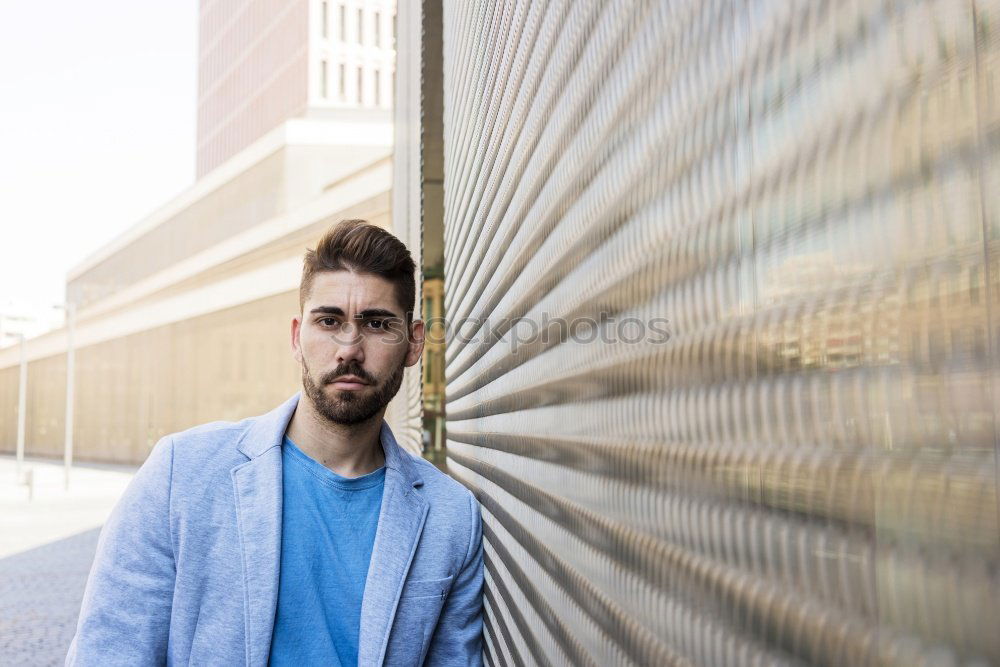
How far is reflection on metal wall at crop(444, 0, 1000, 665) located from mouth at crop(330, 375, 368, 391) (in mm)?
1007

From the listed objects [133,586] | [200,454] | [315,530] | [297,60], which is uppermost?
[297,60]

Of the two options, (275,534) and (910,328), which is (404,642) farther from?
(910,328)

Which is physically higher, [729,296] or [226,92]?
[226,92]

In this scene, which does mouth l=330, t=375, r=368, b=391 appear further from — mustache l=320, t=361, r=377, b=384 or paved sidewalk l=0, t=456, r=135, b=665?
paved sidewalk l=0, t=456, r=135, b=665

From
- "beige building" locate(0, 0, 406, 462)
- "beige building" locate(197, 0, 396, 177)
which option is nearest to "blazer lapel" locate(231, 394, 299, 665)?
"beige building" locate(0, 0, 406, 462)

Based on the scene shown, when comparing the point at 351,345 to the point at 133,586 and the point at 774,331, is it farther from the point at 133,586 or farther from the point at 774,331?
the point at 774,331

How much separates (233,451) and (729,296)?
1928 mm

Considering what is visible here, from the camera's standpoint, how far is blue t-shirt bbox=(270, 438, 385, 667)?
7.49 feet

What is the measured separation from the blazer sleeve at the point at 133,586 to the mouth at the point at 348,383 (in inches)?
17.9

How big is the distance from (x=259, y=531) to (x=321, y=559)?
17cm

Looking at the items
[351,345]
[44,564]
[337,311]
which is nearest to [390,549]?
[351,345]

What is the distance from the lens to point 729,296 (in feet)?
2.62

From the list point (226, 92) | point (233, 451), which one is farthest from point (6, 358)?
point (233, 451)

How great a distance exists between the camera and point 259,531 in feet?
7.57
